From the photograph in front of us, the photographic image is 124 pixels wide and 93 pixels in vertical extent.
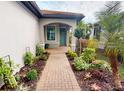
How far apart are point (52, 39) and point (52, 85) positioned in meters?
12.7

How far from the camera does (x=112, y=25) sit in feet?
14.8

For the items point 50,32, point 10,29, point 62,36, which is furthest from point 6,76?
point 62,36

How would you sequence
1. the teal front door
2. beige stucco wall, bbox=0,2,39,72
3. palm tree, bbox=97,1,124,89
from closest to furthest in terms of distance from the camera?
palm tree, bbox=97,1,124,89 → beige stucco wall, bbox=0,2,39,72 → the teal front door

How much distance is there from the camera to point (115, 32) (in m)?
4.54

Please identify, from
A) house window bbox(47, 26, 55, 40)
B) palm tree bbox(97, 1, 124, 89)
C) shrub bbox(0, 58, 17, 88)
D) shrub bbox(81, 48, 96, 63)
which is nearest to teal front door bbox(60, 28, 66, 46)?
house window bbox(47, 26, 55, 40)

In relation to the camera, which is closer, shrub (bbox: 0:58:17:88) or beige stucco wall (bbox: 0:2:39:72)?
shrub (bbox: 0:58:17:88)

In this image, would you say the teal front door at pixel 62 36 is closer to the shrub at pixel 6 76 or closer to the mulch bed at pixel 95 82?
the mulch bed at pixel 95 82

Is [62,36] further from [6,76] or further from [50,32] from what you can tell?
[6,76]

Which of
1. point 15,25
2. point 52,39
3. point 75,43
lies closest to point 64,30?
point 52,39

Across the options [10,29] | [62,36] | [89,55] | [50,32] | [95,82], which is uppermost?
[50,32]

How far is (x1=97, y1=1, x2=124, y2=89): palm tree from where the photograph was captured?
14.5ft

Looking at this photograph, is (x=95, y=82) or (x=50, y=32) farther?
(x=50, y=32)

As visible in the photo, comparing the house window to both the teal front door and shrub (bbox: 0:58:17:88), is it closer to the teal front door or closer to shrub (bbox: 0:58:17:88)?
the teal front door

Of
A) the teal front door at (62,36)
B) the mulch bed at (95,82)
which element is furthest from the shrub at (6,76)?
the teal front door at (62,36)
